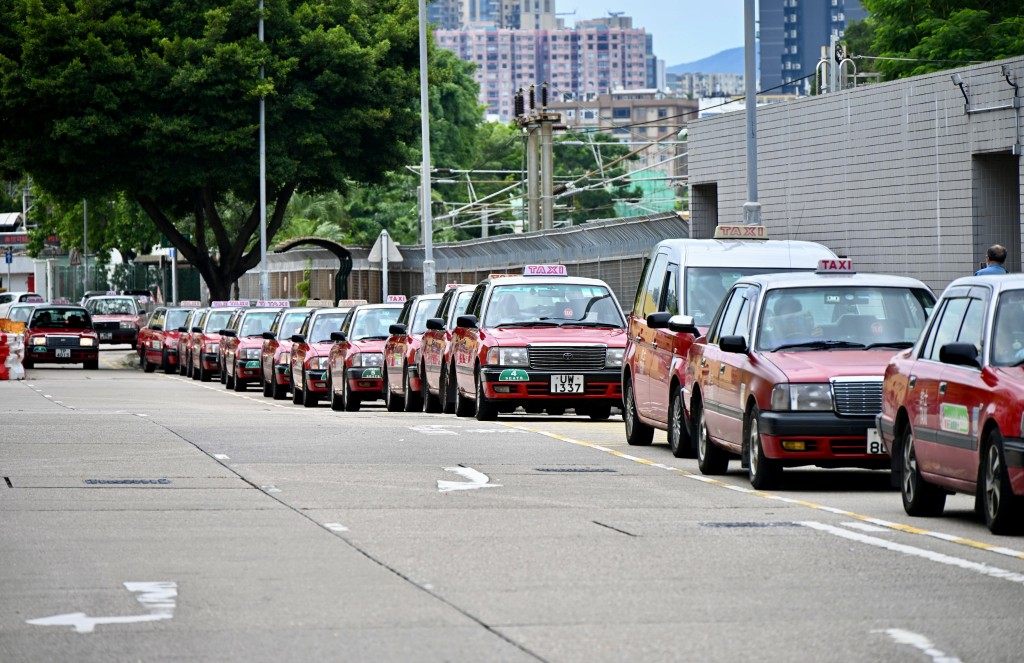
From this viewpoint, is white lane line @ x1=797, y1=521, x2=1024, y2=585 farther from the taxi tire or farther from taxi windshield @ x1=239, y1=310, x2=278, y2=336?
taxi windshield @ x1=239, y1=310, x2=278, y2=336

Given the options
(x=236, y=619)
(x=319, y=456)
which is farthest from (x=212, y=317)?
(x=236, y=619)

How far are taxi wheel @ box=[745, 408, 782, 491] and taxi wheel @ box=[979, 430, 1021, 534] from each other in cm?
296

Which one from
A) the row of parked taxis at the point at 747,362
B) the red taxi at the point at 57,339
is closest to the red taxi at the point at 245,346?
the row of parked taxis at the point at 747,362

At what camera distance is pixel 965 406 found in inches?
482

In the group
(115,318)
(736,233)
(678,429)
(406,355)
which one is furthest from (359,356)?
(115,318)

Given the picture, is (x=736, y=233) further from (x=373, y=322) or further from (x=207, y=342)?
(x=207, y=342)

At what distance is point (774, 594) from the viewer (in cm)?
945

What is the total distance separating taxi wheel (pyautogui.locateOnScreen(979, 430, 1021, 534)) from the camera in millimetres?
11672

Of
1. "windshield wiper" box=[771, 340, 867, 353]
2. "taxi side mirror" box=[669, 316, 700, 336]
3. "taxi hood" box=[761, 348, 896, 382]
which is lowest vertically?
"taxi hood" box=[761, 348, 896, 382]

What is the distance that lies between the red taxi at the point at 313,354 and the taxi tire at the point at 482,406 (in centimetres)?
763

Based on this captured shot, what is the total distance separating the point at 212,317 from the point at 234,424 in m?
24.1

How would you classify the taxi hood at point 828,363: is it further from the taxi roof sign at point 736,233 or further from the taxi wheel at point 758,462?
the taxi roof sign at point 736,233

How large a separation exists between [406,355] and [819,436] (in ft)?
48.0

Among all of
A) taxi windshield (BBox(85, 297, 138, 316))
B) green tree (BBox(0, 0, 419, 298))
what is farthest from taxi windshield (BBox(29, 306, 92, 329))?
taxi windshield (BBox(85, 297, 138, 316))
